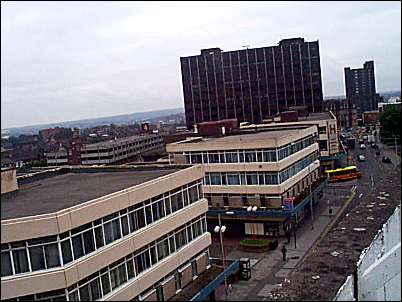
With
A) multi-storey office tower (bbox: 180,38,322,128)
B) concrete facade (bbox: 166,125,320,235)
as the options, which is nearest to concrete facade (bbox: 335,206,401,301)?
concrete facade (bbox: 166,125,320,235)

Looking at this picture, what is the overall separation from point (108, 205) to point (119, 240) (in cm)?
31

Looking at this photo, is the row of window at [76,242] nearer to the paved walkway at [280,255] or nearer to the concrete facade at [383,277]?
the paved walkway at [280,255]

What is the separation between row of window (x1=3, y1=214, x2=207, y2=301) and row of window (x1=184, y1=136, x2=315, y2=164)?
3125mm

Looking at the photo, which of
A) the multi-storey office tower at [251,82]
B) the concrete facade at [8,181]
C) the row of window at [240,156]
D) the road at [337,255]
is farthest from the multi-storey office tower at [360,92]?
the concrete facade at [8,181]

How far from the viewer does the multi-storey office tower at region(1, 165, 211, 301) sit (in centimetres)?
339

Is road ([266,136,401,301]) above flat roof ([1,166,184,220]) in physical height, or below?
below

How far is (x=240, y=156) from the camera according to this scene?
8336mm

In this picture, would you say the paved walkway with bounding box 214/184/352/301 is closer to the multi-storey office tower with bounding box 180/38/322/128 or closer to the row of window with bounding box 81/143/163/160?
the row of window with bounding box 81/143/163/160

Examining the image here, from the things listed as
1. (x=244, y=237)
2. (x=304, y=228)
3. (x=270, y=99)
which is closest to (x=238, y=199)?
(x=244, y=237)

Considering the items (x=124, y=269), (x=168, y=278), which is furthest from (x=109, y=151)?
(x=124, y=269)

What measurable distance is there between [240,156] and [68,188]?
4057mm

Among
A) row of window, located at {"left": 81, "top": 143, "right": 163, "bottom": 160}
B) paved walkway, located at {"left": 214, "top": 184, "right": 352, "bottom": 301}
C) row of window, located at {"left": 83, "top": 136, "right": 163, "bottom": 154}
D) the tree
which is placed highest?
the tree

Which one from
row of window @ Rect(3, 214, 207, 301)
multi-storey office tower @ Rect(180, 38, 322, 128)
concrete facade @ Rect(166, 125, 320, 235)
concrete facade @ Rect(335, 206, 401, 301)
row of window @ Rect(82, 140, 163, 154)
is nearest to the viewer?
concrete facade @ Rect(335, 206, 401, 301)

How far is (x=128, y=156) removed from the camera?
707 inches
